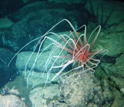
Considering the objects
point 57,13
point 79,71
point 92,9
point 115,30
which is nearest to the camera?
point 79,71

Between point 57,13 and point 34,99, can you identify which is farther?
point 57,13

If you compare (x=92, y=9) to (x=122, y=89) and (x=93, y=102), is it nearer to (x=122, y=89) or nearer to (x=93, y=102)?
(x=122, y=89)

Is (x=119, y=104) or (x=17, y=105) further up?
(x=119, y=104)

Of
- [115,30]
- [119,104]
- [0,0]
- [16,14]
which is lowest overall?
[119,104]

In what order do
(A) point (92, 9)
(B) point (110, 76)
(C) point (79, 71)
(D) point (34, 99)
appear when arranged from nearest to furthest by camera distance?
(C) point (79, 71) → (B) point (110, 76) → (D) point (34, 99) → (A) point (92, 9)

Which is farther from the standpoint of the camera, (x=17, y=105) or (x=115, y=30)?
(x=115, y=30)

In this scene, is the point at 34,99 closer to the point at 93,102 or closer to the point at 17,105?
the point at 17,105

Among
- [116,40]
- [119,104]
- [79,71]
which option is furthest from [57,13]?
[119,104]

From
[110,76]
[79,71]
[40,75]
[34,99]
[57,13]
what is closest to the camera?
[79,71]

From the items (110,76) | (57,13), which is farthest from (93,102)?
(57,13)
